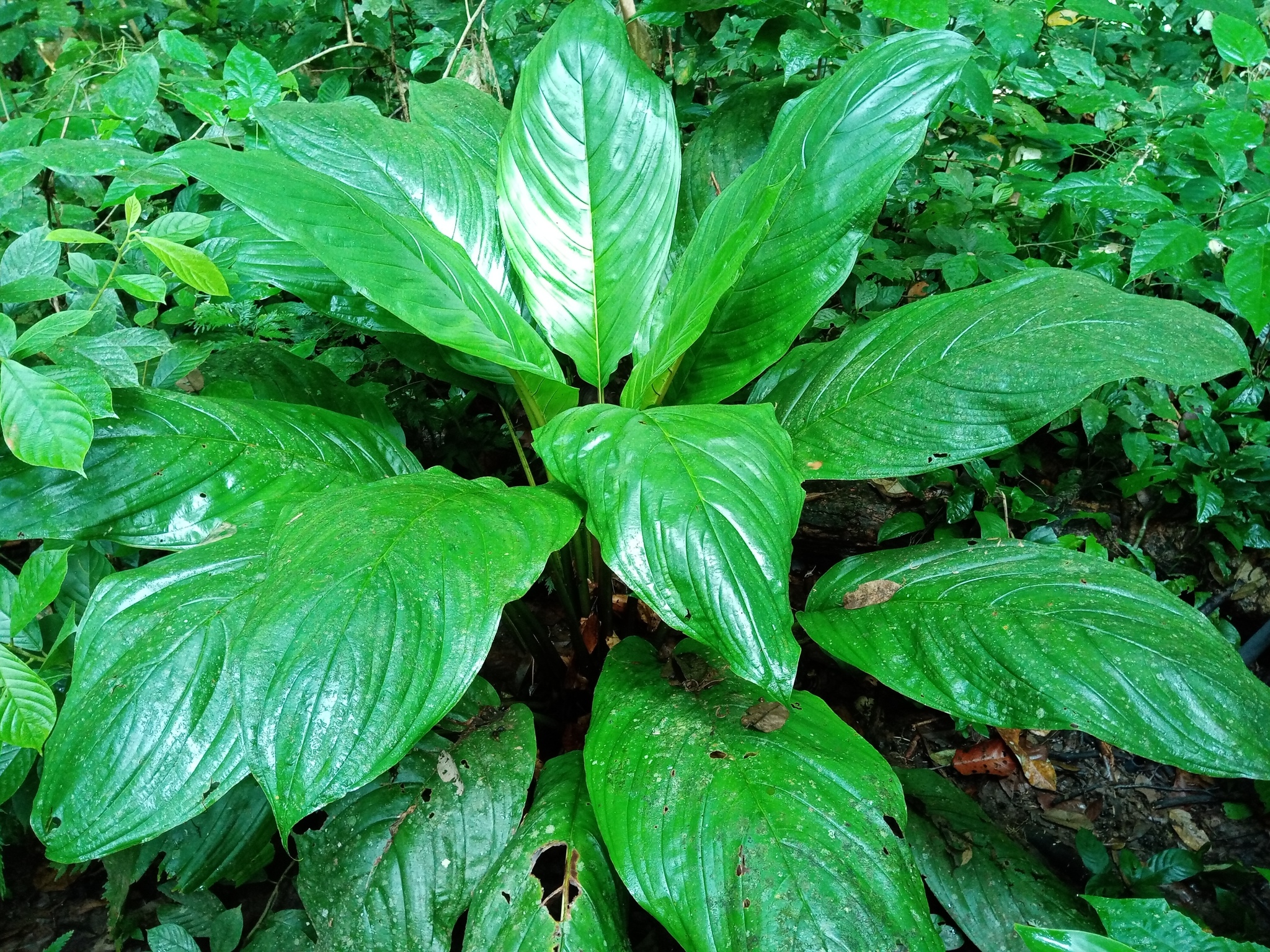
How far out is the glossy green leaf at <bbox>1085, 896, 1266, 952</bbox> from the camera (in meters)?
0.77

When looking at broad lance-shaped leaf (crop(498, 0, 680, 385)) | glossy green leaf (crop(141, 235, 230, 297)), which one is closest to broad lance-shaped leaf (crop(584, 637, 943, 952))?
broad lance-shaped leaf (crop(498, 0, 680, 385))

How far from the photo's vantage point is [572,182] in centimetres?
137

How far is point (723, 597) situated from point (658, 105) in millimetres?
979

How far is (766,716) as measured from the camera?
1049 mm

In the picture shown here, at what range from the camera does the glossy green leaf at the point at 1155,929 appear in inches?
30.1

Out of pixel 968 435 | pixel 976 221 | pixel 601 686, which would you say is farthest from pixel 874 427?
pixel 976 221

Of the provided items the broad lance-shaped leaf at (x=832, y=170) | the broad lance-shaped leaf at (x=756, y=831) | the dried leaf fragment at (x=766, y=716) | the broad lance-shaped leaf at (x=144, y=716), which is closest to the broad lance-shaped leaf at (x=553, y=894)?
the broad lance-shaped leaf at (x=756, y=831)

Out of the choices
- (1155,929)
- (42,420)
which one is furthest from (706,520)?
(42,420)

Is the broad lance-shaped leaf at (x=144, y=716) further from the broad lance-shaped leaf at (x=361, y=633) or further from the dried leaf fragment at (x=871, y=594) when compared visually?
the dried leaf fragment at (x=871, y=594)

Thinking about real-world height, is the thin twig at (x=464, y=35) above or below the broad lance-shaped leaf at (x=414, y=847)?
above

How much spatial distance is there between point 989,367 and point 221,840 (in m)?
1.40

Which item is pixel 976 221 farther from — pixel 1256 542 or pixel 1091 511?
pixel 1256 542

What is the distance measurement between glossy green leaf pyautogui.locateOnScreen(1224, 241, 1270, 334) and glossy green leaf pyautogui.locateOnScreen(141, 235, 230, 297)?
1.54m

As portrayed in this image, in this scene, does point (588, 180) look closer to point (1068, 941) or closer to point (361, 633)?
point (361, 633)
